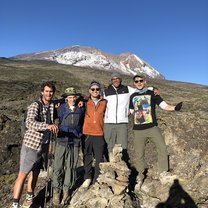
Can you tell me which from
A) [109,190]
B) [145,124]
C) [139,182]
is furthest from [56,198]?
[145,124]

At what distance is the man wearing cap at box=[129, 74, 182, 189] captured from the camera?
990 centimetres

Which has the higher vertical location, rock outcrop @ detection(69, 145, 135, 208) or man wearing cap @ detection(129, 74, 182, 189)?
man wearing cap @ detection(129, 74, 182, 189)

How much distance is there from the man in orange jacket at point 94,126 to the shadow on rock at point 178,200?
8.75 ft

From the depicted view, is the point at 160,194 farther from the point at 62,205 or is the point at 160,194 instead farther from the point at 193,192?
the point at 62,205

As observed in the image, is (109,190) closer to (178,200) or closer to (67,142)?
(67,142)

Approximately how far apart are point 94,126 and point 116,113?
3.62ft

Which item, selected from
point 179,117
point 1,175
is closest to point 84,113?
point 1,175

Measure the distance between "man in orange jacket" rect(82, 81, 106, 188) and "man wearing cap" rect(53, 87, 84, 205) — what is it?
15.3 inches

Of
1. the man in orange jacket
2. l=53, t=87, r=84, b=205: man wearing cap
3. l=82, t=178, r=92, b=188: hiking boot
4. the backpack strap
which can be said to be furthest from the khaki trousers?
the backpack strap

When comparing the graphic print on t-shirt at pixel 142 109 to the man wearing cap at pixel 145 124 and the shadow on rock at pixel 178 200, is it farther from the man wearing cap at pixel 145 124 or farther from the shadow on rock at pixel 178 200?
the shadow on rock at pixel 178 200

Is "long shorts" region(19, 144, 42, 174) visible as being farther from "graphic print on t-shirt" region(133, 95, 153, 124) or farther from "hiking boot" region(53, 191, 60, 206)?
"graphic print on t-shirt" region(133, 95, 153, 124)

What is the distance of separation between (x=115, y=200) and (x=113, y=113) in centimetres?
318

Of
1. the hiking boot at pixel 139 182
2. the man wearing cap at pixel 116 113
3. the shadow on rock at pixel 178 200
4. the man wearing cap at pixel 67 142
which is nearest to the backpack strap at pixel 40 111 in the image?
the man wearing cap at pixel 67 142

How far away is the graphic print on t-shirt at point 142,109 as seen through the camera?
9.91 m
